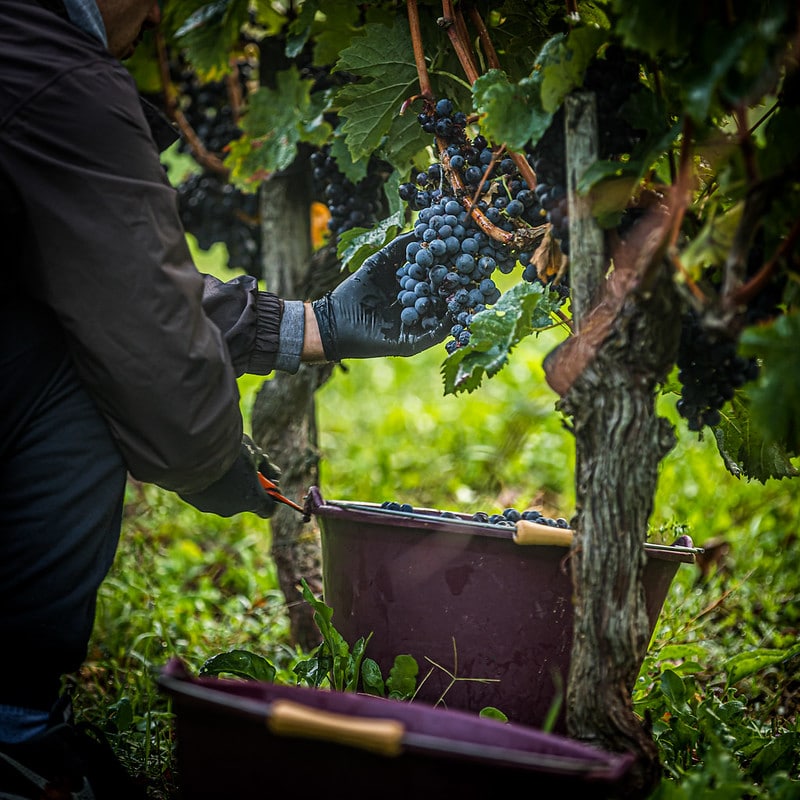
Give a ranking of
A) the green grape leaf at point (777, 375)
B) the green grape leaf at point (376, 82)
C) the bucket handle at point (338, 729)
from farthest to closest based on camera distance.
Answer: the green grape leaf at point (376, 82) < the green grape leaf at point (777, 375) < the bucket handle at point (338, 729)

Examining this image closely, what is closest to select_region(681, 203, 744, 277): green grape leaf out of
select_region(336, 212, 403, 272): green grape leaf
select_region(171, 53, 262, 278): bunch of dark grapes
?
select_region(336, 212, 403, 272): green grape leaf

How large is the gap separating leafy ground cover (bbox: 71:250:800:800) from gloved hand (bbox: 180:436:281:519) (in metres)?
0.41

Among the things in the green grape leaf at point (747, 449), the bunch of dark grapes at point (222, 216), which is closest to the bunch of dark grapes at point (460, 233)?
the green grape leaf at point (747, 449)

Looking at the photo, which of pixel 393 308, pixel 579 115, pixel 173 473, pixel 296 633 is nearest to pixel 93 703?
pixel 296 633

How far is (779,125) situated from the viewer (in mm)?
1221

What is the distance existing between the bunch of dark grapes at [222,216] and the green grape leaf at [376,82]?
1.05 metres

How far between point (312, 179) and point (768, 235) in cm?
170

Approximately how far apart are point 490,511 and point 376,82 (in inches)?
77.7

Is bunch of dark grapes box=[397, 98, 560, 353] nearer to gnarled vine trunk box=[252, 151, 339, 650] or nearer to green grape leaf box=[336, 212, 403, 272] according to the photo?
green grape leaf box=[336, 212, 403, 272]

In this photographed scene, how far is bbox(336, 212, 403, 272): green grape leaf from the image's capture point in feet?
6.20

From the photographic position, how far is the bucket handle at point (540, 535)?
4.51 ft

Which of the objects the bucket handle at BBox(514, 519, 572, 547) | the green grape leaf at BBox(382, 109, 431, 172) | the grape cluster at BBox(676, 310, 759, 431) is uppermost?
the green grape leaf at BBox(382, 109, 431, 172)

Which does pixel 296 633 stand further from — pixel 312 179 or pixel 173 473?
pixel 312 179

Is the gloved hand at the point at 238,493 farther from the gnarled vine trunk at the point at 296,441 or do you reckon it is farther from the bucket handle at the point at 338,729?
the bucket handle at the point at 338,729
